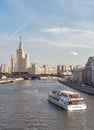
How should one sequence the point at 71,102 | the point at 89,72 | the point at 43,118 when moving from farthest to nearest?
1. the point at 89,72
2. the point at 71,102
3. the point at 43,118

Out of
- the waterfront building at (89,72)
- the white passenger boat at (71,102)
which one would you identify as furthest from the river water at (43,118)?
the waterfront building at (89,72)

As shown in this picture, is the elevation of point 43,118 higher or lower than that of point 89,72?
lower

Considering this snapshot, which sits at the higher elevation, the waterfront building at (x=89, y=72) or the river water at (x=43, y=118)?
the waterfront building at (x=89, y=72)

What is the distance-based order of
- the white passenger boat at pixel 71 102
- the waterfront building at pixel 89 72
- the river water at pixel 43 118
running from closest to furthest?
the river water at pixel 43 118, the white passenger boat at pixel 71 102, the waterfront building at pixel 89 72

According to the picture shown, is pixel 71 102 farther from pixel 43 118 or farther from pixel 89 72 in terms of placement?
pixel 89 72

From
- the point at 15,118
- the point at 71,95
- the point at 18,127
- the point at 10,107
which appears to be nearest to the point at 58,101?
the point at 71,95

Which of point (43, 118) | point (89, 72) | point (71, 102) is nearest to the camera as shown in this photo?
point (43, 118)

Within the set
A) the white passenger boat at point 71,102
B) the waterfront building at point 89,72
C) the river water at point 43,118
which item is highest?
the waterfront building at point 89,72

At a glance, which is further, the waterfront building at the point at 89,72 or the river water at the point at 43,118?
the waterfront building at the point at 89,72

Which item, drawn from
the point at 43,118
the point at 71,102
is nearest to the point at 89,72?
the point at 71,102

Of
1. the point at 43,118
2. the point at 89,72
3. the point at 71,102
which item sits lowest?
the point at 43,118

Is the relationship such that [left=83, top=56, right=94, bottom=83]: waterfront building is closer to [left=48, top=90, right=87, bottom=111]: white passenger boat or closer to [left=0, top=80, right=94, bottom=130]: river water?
[left=48, top=90, right=87, bottom=111]: white passenger boat

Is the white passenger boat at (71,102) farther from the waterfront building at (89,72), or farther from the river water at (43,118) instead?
the waterfront building at (89,72)

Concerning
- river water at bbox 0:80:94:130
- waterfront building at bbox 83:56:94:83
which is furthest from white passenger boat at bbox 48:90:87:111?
waterfront building at bbox 83:56:94:83
